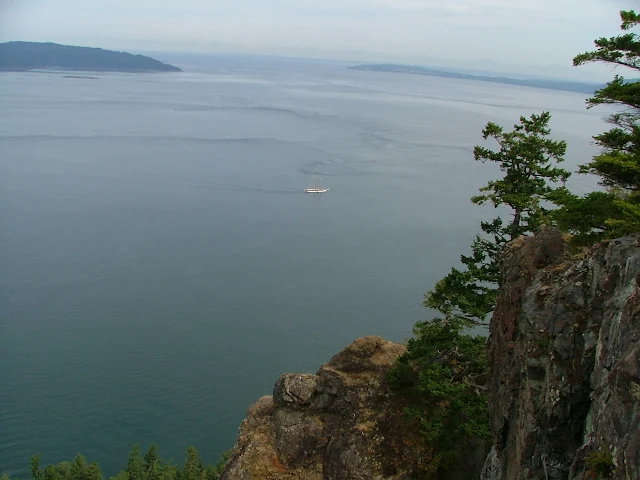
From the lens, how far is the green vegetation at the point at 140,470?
3038 cm

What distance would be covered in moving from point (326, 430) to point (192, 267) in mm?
40770

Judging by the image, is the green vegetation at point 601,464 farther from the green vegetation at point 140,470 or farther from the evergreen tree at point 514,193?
the green vegetation at point 140,470

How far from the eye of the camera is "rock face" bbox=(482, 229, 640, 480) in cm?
803

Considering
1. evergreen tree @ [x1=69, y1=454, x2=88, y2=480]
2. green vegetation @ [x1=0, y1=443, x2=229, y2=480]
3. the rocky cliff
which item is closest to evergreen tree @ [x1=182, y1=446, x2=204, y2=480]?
green vegetation @ [x1=0, y1=443, x2=229, y2=480]

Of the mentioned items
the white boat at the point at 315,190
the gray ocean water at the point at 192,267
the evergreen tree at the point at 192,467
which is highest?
the white boat at the point at 315,190

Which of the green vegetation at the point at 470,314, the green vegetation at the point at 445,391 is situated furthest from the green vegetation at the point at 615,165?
the green vegetation at the point at 445,391

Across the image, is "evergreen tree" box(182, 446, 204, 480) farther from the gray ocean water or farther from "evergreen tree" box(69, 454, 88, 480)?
"evergreen tree" box(69, 454, 88, 480)

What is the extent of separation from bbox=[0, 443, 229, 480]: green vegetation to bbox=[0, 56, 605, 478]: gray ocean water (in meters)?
2.90

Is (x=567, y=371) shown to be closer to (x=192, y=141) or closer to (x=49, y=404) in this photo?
(x=49, y=404)

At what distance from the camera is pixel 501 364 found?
516 inches

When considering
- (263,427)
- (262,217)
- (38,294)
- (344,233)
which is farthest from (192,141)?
(263,427)

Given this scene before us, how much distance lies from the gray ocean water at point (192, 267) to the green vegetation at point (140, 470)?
9.50ft

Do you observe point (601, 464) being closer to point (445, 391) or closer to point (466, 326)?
point (445, 391)

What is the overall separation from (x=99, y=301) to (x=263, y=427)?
1419 inches
